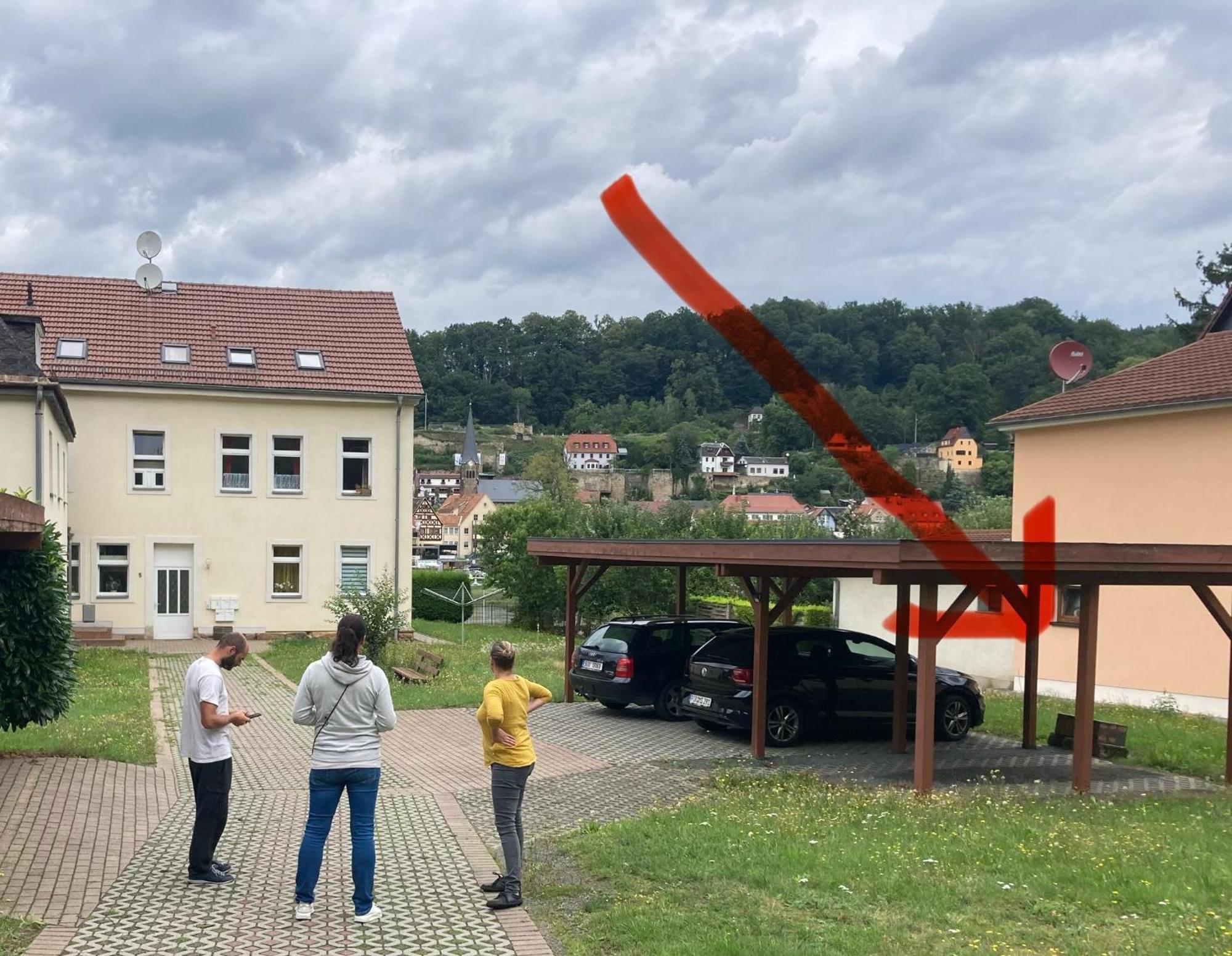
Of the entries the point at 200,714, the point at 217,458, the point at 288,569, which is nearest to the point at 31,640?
the point at 200,714

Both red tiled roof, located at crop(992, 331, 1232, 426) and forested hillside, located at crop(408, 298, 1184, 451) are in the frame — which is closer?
forested hillside, located at crop(408, 298, 1184, 451)

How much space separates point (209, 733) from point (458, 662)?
58.7 feet

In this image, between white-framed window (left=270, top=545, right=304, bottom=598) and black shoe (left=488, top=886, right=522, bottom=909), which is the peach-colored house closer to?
black shoe (left=488, top=886, right=522, bottom=909)

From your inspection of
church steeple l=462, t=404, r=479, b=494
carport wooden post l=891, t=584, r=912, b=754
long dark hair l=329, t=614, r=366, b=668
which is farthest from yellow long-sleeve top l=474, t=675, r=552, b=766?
church steeple l=462, t=404, r=479, b=494

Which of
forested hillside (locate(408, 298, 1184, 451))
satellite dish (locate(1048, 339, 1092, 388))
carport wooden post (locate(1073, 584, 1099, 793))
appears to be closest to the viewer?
forested hillside (locate(408, 298, 1184, 451))

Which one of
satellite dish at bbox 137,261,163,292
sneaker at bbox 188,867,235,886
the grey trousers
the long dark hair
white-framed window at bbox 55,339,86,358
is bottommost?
sneaker at bbox 188,867,235,886

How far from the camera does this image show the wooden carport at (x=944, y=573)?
426 inches

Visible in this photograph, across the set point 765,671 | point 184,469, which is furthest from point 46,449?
point 765,671

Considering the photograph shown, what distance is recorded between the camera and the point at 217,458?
3016 cm

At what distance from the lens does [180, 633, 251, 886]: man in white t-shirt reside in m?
7.43

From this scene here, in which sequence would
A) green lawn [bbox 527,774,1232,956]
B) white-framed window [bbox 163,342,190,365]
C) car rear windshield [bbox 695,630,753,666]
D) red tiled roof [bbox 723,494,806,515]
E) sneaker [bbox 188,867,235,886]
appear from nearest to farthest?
green lawn [bbox 527,774,1232,956] < sneaker [bbox 188,867,235,886] < car rear windshield [bbox 695,630,753,666] < white-framed window [bbox 163,342,190,365] < red tiled roof [bbox 723,494,806,515]

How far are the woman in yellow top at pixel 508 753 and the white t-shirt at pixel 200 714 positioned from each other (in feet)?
5.18

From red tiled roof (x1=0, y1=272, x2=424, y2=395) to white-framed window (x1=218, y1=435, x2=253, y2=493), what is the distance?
4.71 feet

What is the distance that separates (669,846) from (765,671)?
5334mm
